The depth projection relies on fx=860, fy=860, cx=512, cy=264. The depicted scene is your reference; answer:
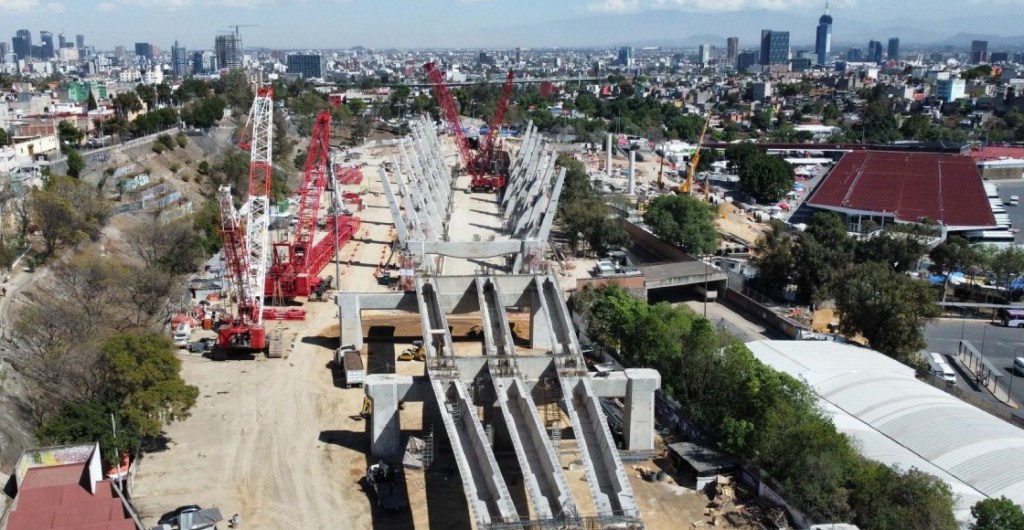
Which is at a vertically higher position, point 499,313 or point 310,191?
point 310,191

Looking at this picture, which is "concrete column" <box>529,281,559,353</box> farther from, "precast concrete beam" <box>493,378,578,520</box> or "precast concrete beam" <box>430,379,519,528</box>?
"precast concrete beam" <box>430,379,519,528</box>

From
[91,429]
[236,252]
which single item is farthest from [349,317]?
[91,429]

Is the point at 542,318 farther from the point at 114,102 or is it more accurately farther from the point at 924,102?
the point at 924,102

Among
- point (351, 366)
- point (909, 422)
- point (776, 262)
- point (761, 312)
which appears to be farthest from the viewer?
point (776, 262)

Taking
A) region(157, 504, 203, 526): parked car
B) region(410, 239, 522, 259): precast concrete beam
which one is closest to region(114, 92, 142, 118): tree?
region(410, 239, 522, 259): precast concrete beam

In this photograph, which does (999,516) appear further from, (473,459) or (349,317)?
(349,317)

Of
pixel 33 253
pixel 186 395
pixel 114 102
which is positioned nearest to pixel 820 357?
pixel 186 395
